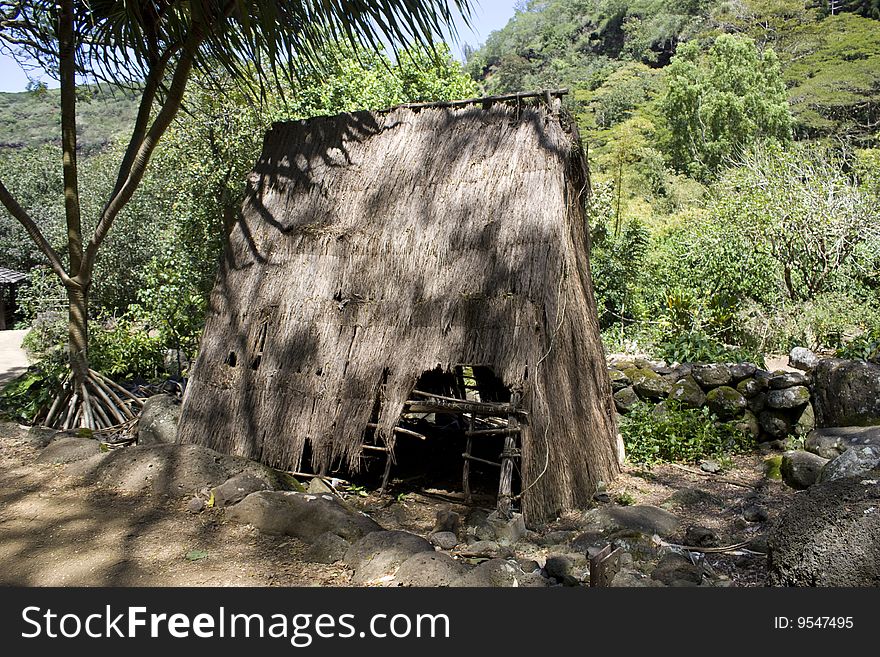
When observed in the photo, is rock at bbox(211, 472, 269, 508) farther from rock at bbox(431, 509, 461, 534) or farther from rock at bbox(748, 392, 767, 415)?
rock at bbox(748, 392, 767, 415)

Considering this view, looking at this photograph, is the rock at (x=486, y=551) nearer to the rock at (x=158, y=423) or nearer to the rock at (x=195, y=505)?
the rock at (x=195, y=505)

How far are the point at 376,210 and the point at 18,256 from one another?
22071 millimetres

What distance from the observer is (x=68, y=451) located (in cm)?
633

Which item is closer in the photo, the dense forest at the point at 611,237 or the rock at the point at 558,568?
the rock at the point at 558,568

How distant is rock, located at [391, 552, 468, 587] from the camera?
4.02m

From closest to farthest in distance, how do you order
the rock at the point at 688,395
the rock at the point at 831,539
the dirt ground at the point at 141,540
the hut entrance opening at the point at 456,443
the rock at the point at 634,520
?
the rock at the point at 831,539 < the dirt ground at the point at 141,540 < the rock at the point at 634,520 < the hut entrance opening at the point at 456,443 < the rock at the point at 688,395

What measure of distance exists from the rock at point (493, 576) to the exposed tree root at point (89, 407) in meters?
5.46

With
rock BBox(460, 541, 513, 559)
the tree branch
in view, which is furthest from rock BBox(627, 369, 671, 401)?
the tree branch

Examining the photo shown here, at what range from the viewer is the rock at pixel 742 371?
8.97 meters

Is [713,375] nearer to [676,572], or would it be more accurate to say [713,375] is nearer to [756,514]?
[756,514]

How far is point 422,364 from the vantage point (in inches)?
260

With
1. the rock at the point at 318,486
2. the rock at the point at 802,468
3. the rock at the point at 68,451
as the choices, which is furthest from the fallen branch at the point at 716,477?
the rock at the point at 68,451
